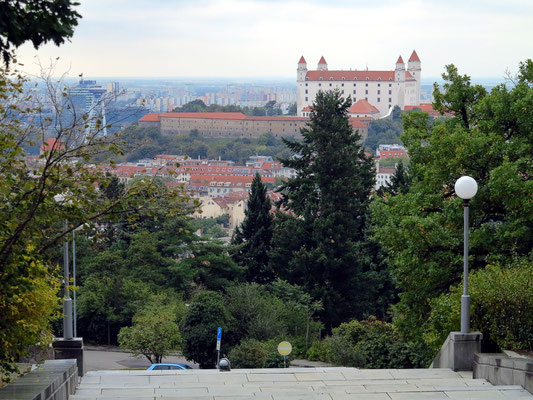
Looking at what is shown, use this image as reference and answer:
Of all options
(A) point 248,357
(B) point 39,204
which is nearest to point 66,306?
(B) point 39,204

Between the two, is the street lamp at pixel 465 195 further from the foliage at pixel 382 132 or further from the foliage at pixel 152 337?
the foliage at pixel 382 132

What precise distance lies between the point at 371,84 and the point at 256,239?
477 feet

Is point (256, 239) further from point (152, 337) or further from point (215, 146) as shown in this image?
point (215, 146)

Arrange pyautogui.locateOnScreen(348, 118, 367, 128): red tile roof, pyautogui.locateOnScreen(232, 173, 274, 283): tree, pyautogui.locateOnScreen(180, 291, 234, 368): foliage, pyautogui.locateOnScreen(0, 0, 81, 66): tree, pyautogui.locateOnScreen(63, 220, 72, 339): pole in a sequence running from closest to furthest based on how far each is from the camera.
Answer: pyautogui.locateOnScreen(0, 0, 81, 66): tree
pyautogui.locateOnScreen(63, 220, 72, 339): pole
pyautogui.locateOnScreen(180, 291, 234, 368): foliage
pyautogui.locateOnScreen(232, 173, 274, 283): tree
pyautogui.locateOnScreen(348, 118, 367, 128): red tile roof

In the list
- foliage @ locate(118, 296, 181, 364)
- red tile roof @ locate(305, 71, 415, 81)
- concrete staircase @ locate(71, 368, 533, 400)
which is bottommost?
foliage @ locate(118, 296, 181, 364)

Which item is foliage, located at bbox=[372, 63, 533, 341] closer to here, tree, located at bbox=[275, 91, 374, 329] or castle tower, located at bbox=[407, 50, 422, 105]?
tree, located at bbox=[275, 91, 374, 329]

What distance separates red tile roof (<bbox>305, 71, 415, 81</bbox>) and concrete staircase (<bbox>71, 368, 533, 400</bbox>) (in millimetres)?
160984

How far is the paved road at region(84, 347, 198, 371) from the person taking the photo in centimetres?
2079

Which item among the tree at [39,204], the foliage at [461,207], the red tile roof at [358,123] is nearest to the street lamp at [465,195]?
the tree at [39,204]

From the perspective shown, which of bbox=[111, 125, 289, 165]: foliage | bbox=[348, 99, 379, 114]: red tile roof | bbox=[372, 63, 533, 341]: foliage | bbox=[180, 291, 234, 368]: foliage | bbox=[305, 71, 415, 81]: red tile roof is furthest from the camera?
bbox=[305, 71, 415, 81]: red tile roof

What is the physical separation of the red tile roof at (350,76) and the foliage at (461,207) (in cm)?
15505

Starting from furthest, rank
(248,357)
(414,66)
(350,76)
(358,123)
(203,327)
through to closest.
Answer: (414,66) → (350,76) → (358,123) → (203,327) → (248,357)

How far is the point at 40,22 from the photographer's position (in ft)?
16.6

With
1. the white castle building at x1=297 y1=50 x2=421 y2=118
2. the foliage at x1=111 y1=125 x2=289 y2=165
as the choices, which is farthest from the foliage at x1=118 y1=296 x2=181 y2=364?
the white castle building at x1=297 y1=50 x2=421 y2=118
